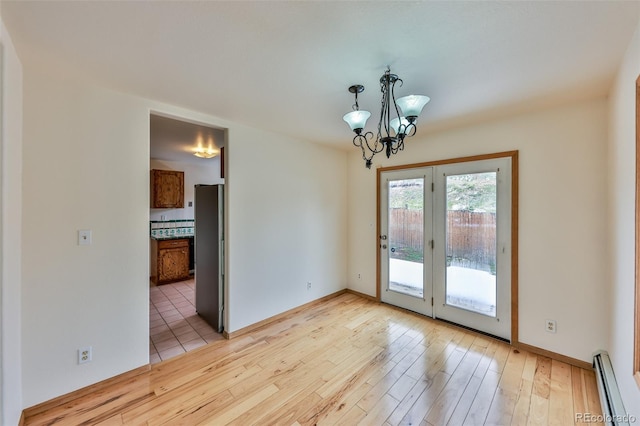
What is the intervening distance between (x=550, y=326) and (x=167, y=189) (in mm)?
6420

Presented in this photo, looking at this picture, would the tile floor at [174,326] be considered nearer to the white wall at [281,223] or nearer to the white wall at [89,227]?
the white wall at [89,227]

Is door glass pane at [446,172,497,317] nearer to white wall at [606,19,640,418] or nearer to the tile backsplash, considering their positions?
white wall at [606,19,640,418]

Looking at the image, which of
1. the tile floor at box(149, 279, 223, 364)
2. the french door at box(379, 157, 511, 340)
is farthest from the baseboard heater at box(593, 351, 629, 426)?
the tile floor at box(149, 279, 223, 364)

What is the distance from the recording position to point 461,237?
10.4 ft

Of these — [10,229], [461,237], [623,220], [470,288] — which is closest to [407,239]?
[461,237]

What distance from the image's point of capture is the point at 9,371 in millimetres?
1603

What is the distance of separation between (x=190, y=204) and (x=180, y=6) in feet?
17.7

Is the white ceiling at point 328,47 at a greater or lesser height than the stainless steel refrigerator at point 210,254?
greater

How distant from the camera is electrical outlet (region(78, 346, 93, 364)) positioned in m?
2.05

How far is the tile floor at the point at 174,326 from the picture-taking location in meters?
2.75

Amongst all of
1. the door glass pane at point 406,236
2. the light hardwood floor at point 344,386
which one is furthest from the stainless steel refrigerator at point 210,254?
the door glass pane at point 406,236

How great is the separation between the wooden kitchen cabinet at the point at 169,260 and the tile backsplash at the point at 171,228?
10.6 inches

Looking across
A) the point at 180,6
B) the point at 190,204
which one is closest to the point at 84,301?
the point at 180,6

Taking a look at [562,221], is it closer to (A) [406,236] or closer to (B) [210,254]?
(A) [406,236]
